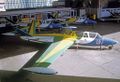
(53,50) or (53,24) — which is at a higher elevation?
(53,24)

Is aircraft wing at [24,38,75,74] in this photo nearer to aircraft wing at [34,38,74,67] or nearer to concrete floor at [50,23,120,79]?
aircraft wing at [34,38,74,67]

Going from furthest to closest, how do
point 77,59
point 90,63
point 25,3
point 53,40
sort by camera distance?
point 25,3, point 53,40, point 77,59, point 90,63

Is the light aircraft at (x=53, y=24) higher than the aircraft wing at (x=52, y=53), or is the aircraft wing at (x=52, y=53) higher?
the light aircraft at (x=53, y=24)

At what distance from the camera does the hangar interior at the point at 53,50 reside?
205 cm

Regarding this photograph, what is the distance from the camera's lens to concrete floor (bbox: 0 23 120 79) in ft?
24.9

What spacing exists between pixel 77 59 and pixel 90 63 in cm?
77

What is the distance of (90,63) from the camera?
8.73 meters

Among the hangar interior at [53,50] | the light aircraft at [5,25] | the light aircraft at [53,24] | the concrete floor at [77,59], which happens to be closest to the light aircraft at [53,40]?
the hangar interior at [53,50]

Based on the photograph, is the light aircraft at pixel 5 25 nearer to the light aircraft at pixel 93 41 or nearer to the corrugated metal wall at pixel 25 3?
the corrugated metal wall at pixel 25 3

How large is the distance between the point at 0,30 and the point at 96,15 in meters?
11.4

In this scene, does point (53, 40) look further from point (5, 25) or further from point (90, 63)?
point (5, 25)

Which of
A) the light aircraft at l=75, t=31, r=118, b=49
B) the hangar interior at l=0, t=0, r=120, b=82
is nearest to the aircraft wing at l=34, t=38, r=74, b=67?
the hangar interior at l=0, t=0, r=120, b=82

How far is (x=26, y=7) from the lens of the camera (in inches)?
782

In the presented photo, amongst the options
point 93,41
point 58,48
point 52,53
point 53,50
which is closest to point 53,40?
point 58,48
